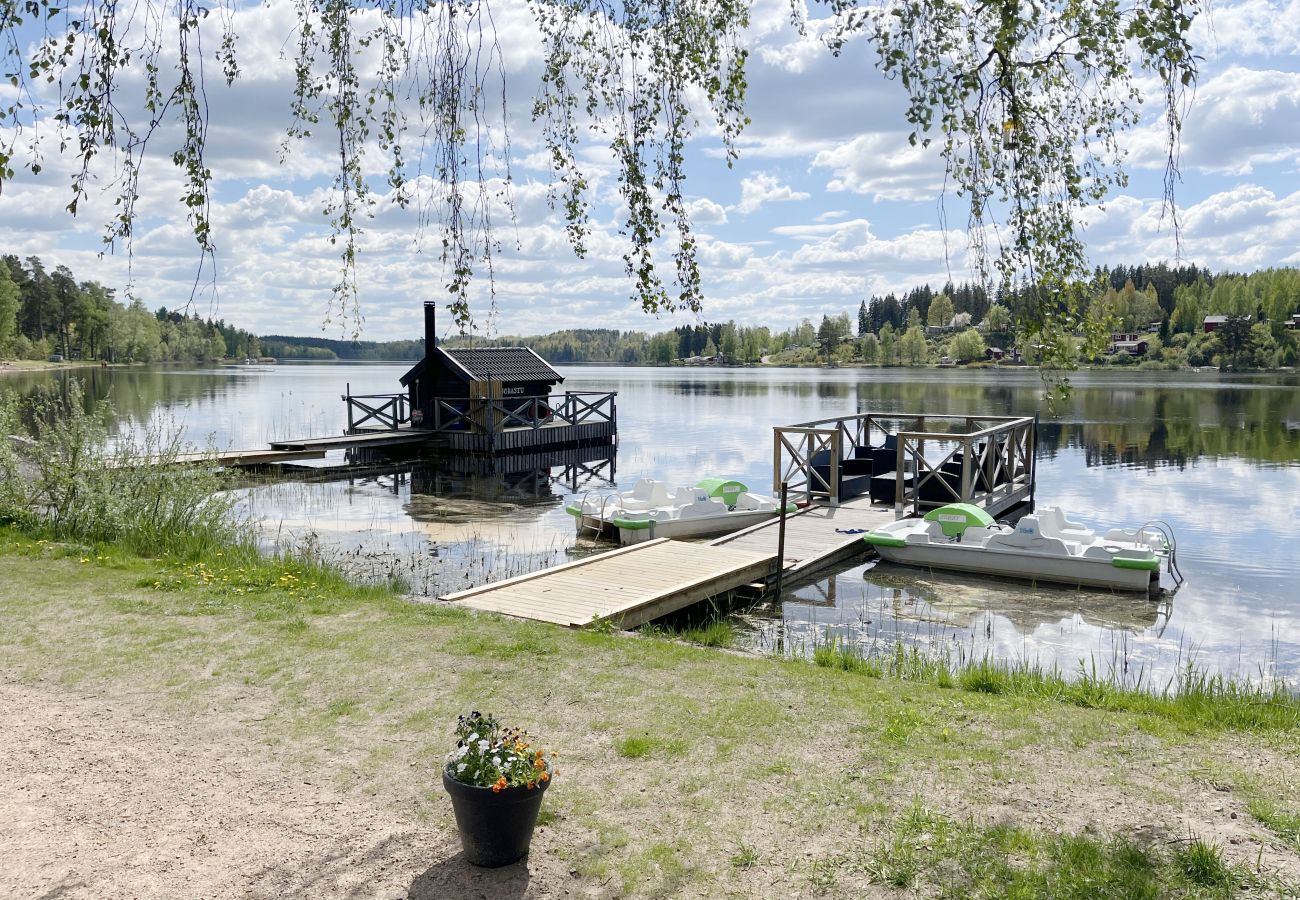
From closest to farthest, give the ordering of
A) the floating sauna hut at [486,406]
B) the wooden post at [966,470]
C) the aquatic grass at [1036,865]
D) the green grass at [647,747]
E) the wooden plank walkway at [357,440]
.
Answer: the aquatic grass at [1036,865], the green grass at [647,747], the wooden post at [966,470], the wooden plank walkway at [357,440], the floating sauna hut at [486,406]

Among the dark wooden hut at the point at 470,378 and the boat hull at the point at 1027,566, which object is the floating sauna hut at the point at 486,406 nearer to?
the dark wooden hut at the point at 470,378

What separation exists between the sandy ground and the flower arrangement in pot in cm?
10

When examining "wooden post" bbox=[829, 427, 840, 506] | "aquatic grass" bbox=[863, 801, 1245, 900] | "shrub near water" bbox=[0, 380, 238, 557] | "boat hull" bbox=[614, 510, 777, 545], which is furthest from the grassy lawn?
"wooden post" bbox=[829, 427, 840, 506]

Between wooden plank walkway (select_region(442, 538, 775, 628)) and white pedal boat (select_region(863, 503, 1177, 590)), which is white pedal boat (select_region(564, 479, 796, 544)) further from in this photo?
wooden plank walkway (select_region(442, 538, 775, 628))

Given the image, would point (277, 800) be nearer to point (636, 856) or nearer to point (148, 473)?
point (636, 856)

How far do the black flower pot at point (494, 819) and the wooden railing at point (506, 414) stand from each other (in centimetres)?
2484

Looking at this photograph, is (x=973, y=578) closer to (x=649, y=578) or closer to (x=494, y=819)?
(x=649, y=578)

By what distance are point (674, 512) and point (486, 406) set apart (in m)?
14.3

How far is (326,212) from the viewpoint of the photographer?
12.3ft

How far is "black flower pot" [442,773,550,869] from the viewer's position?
3.70 meters

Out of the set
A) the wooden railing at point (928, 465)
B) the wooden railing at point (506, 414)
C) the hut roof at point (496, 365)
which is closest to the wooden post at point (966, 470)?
the wooden railing at point (928, 465)

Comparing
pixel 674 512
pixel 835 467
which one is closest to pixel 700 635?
pixel 674 512

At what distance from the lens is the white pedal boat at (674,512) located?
15286mm

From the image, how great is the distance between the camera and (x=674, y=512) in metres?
15.6
